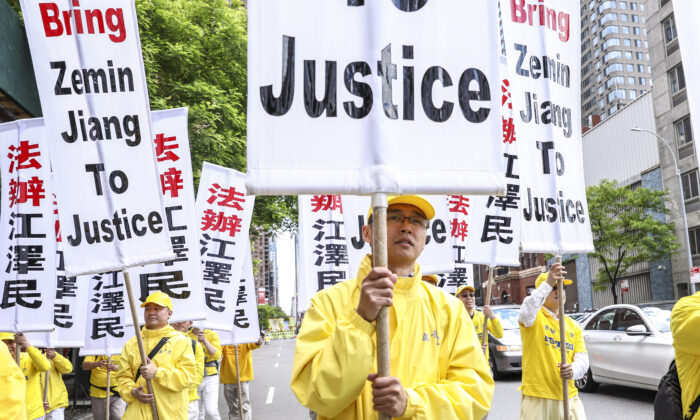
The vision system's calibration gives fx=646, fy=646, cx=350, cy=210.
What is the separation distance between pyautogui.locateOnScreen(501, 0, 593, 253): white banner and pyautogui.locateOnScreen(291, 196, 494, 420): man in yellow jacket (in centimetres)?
233

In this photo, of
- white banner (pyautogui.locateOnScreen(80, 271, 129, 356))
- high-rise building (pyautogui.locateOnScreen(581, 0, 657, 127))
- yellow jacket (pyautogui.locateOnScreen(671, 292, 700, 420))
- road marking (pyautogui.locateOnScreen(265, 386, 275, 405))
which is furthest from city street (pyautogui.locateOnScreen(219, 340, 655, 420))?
high-rise building (pyautogui.locateOnScreen(581, 0, 657, 127))

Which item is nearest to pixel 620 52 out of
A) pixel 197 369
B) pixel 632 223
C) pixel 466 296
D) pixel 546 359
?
pixel 632 223

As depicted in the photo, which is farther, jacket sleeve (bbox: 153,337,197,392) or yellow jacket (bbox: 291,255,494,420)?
jacket sleeve (bbox: 153,337,197,392)

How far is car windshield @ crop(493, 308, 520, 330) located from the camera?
15.2m

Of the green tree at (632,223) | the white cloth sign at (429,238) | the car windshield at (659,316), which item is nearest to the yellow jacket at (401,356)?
the white cloth sign at (429,238)

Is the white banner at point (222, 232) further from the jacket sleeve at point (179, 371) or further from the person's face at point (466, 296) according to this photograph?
the person's face at point (466, 296)

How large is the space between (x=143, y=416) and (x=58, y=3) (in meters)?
3.61

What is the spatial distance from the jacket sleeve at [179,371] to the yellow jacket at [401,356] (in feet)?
11.4

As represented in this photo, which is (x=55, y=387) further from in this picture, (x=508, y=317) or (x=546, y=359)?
(x=508, y=317)

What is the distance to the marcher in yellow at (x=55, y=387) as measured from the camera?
830cm

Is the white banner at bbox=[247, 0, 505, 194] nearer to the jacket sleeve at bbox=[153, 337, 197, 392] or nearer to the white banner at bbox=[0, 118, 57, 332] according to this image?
the jacket sleeve at bbox=[153, 337, 197, 392]

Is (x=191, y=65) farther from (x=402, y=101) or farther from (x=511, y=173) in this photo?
(x=402, y=101)

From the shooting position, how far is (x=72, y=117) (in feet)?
16.6

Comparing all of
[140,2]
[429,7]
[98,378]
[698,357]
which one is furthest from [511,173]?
[140,2]
